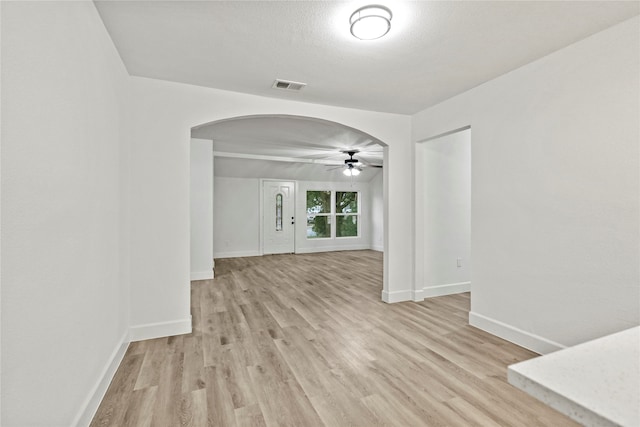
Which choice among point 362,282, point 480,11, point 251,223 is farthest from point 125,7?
point 251,223

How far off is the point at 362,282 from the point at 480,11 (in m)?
4.10

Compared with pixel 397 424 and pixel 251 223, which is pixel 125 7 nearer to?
pixel 397 424

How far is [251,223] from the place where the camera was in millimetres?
8148

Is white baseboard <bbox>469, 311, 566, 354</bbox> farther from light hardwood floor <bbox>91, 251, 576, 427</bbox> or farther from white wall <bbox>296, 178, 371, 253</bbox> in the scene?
white wall <bbox>296, 178, 371, 253</bbox>

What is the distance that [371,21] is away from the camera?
74.1 inches

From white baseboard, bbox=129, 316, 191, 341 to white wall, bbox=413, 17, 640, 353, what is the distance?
302 cm

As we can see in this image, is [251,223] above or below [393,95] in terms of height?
below

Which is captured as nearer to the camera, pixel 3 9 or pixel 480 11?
pixel 3 9

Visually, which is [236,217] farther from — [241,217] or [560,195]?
[560,195]

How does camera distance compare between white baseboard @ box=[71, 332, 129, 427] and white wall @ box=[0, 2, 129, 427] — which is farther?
white baseboard @ box=[71, 332, 129, 427]

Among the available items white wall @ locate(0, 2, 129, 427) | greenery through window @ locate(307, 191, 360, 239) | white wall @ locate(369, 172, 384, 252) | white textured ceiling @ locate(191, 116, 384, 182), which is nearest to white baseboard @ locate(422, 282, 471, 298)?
white textured ceiling @ locate(191, 116, 384, 182)

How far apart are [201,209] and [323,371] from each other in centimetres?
397

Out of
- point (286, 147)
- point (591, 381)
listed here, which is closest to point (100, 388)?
point (591, 381)

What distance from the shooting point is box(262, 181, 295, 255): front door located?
8.30 metres
